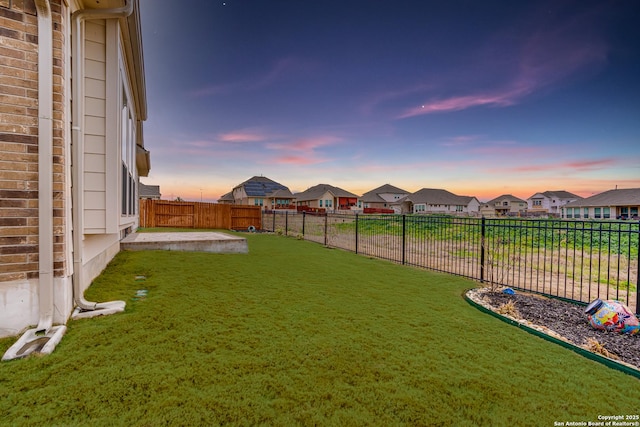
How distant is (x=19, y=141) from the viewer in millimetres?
2418

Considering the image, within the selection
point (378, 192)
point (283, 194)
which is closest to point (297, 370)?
point (283, 194)

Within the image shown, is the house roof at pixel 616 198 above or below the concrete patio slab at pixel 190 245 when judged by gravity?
above

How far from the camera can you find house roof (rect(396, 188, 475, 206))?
2237 inches

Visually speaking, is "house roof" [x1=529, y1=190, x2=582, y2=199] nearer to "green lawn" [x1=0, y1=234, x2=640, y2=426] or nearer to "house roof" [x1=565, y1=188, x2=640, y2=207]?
"house roof" [x1=565, y1=188, x2=640, y2=207]

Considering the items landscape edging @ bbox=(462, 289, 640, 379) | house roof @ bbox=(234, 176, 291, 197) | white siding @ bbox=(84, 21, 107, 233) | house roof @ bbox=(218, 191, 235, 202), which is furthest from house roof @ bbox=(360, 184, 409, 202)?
white siding @ bbox=(84, 21, 107, 233)

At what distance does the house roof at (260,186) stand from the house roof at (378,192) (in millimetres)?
18991

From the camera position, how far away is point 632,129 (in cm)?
1205

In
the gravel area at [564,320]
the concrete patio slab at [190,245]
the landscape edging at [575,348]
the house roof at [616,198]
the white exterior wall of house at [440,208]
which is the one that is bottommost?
the gravel area at [564,320]

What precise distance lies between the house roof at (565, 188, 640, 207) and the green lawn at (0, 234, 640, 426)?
4779cm

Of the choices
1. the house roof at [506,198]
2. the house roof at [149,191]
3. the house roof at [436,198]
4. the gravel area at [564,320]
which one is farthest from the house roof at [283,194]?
the house roof at [506,198]

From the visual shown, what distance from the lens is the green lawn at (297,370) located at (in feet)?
5.59

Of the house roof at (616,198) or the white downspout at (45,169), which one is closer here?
the white downspout at (45,169)

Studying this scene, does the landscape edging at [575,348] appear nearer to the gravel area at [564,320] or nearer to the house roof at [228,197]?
the gravel area at [564,320]

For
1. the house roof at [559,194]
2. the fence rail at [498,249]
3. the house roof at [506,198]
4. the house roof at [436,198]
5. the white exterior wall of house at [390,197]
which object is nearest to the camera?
the fence rail at [498,249]
